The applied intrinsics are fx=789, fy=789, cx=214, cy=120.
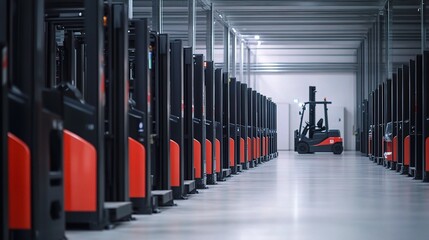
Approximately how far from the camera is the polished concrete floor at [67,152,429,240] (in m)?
5.57

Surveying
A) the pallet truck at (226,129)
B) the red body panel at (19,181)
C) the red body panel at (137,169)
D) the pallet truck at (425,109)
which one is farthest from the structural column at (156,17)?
the red body panel at (19,181)

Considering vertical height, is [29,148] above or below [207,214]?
above

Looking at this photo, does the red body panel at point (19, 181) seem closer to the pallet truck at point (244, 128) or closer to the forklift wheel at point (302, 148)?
the pallet truck at point (244, 128)

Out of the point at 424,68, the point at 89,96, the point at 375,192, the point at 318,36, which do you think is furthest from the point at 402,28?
the point at 89,96

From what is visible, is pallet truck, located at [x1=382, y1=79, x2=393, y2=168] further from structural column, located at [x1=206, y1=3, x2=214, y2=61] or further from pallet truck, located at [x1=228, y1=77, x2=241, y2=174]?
structural column, located at [x1=206, y1=3, x2=214, y2=61]

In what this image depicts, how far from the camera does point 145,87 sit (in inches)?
274

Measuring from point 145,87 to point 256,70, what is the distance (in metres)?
28.1

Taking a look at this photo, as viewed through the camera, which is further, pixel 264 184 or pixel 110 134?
pixel 264 184

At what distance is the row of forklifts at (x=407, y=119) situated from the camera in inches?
476

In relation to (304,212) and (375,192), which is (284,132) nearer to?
(375,192)

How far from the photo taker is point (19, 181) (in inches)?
174

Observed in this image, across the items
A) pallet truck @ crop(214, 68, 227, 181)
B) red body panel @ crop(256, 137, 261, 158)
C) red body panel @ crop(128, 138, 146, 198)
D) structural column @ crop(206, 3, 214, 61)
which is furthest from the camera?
red body panel @ crop(256, 137, 261, 158)

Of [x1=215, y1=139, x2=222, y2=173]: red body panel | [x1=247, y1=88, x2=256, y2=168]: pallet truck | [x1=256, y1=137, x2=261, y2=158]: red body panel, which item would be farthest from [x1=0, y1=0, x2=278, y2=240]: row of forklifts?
[x1=256, y1=137, x2=261, y2=158]: red body panel

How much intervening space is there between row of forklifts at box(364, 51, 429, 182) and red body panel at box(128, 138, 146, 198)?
6.24 meters
